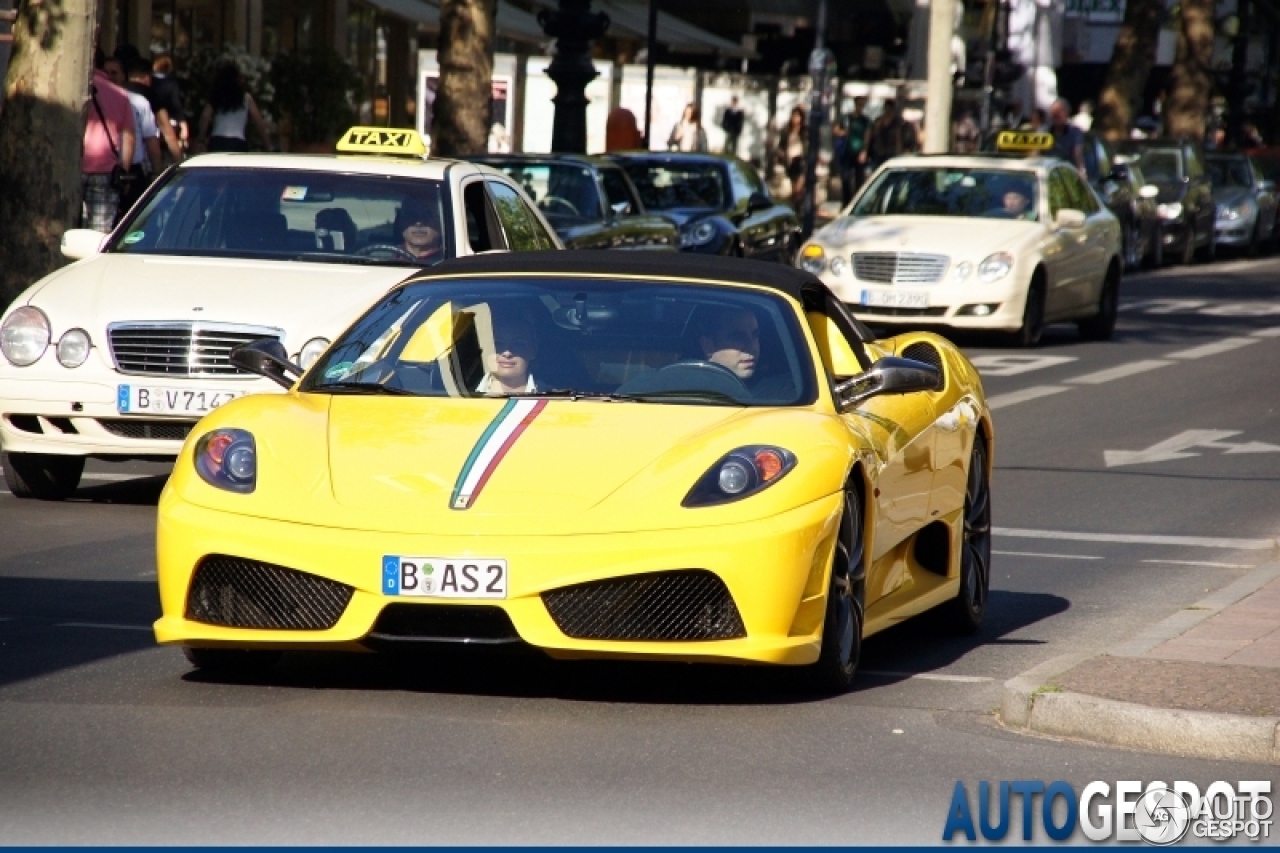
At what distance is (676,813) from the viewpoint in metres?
5.89

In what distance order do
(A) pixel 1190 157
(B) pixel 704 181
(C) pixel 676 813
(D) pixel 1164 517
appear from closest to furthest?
(C) pixel 676 813 → (D) pixel 1164 517 → (B) pixel 704 181 → (A) pixel 1190 157

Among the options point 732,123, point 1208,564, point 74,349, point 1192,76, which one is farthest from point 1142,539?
point 1192,76

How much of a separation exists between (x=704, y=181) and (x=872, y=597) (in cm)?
1709

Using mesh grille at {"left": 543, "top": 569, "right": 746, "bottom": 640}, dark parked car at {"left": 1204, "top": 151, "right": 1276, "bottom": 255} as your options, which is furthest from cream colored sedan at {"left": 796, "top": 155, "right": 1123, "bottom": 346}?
dark parked car at {"left": 1204, "top": 151, "right": 1276, "bottom": 255}

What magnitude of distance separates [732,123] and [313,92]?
13533 mm

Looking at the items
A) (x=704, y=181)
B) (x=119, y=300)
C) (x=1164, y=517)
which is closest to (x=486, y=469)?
(x=119, y=300)

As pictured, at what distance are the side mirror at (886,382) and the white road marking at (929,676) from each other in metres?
0.84

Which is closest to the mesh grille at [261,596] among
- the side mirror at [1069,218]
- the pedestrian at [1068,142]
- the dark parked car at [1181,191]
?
the side mirror at [1069,218]

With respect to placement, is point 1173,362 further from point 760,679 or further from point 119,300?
point 760,679

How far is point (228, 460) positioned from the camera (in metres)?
7.33

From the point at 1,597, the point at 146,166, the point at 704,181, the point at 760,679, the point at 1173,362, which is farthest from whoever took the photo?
the point at 704,181

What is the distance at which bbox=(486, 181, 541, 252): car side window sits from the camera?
1326cm

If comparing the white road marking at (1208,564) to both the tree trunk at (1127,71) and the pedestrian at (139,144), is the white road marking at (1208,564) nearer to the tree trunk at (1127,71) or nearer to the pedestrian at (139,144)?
the pedestrian at (139,144)

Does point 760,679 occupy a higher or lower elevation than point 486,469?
lower
